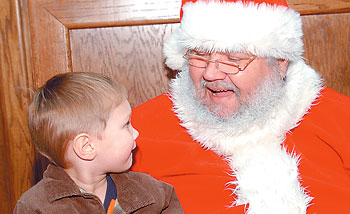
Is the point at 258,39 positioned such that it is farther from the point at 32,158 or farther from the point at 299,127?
the point at 32,158

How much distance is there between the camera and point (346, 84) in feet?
5.90

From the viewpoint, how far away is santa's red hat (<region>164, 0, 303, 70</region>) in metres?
1.36

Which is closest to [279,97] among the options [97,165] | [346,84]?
[346,84]

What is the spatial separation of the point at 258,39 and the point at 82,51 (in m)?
0.83

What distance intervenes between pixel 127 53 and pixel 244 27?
2.11 feet

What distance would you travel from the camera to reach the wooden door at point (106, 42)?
1764 mm

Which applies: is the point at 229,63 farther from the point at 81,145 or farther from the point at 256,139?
the point at 81,145

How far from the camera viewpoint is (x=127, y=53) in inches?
71.7

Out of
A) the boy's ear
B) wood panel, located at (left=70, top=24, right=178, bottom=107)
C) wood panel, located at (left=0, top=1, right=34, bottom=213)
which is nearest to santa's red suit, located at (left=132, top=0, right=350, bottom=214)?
wood panel, located at (left=70, top=24, right=178, bottom=107)

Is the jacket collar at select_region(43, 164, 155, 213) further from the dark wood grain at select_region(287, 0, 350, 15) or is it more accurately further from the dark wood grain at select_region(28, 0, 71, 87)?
the dark wood grain at select_region(287, 0, 350, 15)

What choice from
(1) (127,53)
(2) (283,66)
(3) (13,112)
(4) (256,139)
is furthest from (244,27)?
(3) (13,112)

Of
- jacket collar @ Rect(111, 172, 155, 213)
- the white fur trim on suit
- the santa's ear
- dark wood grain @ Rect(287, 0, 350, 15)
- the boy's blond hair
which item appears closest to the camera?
the boy's blond hair

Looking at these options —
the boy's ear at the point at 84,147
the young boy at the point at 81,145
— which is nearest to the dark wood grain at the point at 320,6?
the young boy at the point at 81,145

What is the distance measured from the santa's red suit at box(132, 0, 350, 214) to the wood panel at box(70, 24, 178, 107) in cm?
23
